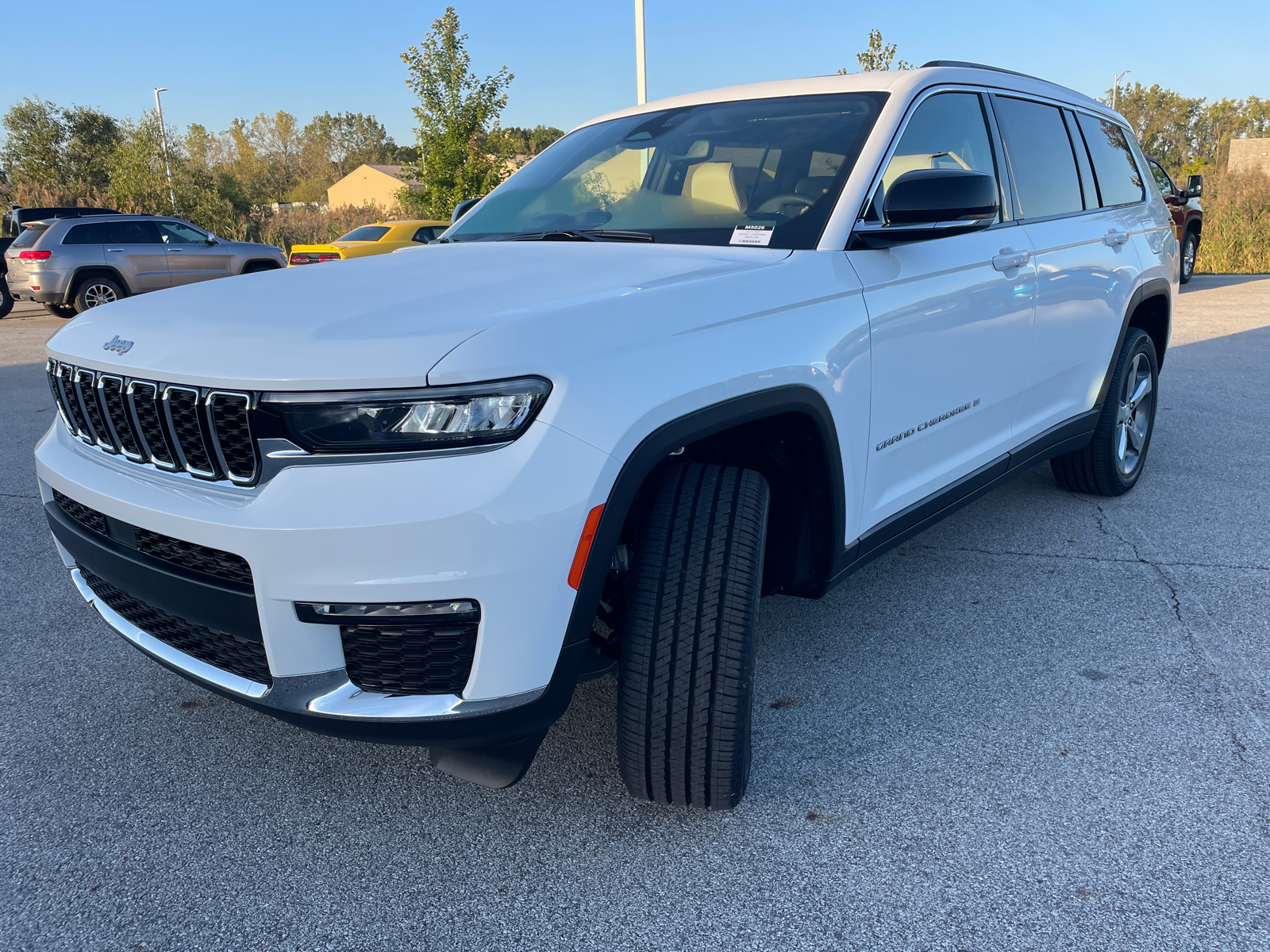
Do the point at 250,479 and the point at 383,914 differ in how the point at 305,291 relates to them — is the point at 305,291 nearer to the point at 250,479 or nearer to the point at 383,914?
the point at 250,479

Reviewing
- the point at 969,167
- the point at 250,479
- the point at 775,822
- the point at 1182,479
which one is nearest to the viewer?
the point at 250,479

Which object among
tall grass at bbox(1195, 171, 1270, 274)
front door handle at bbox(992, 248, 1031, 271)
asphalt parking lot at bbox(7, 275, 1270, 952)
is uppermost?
front door handle at bbox(992, 248, 1031, 271)

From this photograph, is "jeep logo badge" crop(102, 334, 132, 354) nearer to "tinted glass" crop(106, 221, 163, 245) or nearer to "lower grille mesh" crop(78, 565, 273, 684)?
"lower grille mesh" crop(78, 565, 273, 684)

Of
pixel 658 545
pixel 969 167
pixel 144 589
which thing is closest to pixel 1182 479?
pixel 969 167

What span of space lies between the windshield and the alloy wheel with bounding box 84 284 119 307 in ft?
43.7

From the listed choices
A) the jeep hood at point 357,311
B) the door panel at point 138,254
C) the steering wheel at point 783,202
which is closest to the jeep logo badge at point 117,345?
the jeep hood at point 357,311

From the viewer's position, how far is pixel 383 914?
189cm

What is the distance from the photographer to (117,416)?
2.07m

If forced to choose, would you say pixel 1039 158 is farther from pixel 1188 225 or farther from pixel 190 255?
pixel 190 255

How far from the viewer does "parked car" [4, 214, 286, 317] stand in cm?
1367

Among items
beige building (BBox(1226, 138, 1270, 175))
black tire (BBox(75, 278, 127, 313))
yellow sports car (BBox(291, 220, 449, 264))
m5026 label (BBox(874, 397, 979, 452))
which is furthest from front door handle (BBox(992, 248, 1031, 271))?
beige building (BBox(1226, 138, 1270, 175))

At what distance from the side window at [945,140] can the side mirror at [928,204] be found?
94 mm

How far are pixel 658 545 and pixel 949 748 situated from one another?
107 centimetres

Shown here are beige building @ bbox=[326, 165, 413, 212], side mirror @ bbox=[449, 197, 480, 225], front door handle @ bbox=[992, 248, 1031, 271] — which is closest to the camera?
front door handle @ bbox=[992, 248, 1031, 271]
